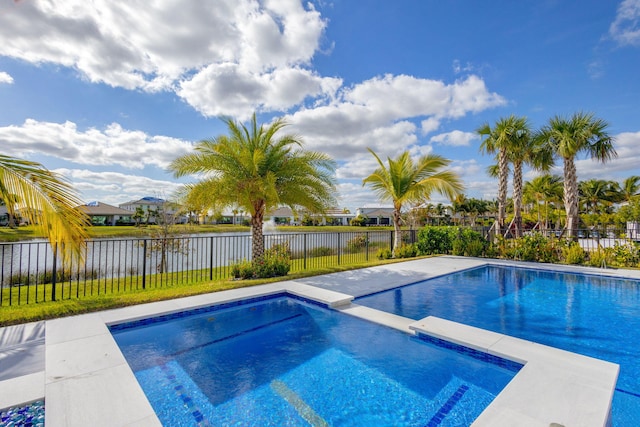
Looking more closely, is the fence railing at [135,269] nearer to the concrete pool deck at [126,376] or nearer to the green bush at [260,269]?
the green bush at [260,269]

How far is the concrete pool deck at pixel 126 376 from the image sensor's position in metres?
2.28

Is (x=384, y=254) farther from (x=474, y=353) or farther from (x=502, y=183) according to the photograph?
(x=474, y=353)

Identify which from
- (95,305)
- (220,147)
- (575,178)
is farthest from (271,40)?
(575,178)

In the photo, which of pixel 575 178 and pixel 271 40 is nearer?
pixel 271 40

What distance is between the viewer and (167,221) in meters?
14.4

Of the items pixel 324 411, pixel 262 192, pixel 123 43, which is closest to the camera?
pixel 324 411

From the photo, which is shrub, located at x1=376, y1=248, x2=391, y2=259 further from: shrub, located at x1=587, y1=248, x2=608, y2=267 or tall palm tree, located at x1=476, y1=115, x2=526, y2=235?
shrub, located at x1=587, y1=248, x2=608, y2=267

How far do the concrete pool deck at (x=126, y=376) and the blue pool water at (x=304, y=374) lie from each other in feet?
0.83

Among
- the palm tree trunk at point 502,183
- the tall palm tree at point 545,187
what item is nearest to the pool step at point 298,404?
the palm tree trunk at point 502,183

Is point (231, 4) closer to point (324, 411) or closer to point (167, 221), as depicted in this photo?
point (324, 411)

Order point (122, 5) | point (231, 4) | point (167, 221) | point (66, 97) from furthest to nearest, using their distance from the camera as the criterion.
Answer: point (167, 221), point (66, 97), point (231, 4), point (122, 5)

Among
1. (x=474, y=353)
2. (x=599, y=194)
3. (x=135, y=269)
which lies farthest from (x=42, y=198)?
(x=599, y=194)

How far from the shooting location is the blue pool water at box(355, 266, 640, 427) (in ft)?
12.6

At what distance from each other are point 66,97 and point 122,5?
16.2 ft
